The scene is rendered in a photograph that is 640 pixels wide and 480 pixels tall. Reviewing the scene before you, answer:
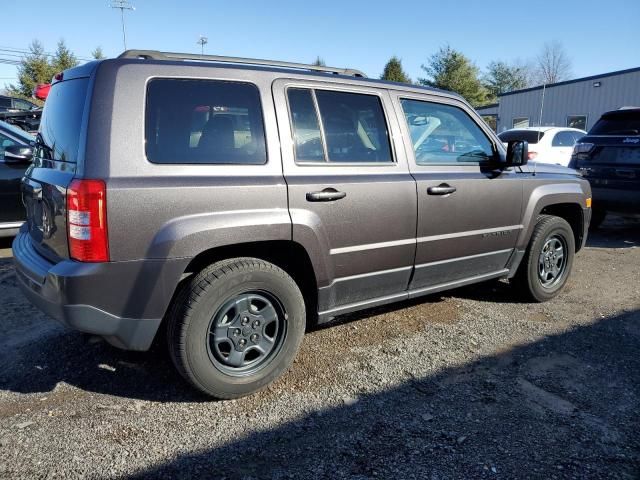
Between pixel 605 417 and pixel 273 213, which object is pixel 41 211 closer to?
pixel 273 213

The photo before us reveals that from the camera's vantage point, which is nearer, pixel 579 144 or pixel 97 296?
pixel 97 296

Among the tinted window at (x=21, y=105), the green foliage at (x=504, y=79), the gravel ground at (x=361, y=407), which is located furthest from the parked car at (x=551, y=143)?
the green foliage at (x=504, y=79)

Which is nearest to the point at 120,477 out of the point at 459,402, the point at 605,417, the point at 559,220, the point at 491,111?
the point at 459,402

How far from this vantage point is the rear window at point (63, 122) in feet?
8.55

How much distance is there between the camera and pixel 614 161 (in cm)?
707

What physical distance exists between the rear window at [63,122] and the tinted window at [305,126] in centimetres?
116

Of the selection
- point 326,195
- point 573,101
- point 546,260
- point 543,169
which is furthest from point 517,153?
point 573,101

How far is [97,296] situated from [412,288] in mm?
2181

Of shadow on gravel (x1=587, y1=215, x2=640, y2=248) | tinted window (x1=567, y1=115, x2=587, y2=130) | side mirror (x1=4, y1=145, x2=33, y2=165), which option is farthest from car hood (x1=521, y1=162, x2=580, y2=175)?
tinted window (x1=567, y1=115, x2=587, y2=130)

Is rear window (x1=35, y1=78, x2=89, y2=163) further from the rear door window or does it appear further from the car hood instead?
the car hood

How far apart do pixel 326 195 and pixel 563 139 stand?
37.9 ft

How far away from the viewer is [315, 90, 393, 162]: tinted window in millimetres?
3236

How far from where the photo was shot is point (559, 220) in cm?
459

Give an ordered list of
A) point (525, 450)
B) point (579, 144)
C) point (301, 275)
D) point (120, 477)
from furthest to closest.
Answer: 1. point (579, 144)
2. point (301, 275)
3. point (525, 450)
4. point (120, 477)
